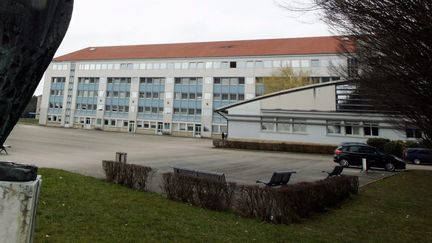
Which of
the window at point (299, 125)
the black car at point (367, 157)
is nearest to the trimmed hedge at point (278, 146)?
the window at point (299, 125)

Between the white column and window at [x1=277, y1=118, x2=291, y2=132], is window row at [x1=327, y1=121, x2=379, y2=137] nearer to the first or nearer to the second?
window at [x1=277, y1=118, x2=291, y2=132]

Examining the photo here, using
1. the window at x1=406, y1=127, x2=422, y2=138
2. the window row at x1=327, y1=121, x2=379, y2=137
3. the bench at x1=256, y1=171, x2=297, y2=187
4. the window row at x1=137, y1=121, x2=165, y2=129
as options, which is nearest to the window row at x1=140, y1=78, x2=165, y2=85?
the window row at x1=137, y1=121, x2=165, y2=129

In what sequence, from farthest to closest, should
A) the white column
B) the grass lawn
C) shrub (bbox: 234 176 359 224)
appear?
the white column < shrub (bbox: 234 176 359 224) < the grass lawn

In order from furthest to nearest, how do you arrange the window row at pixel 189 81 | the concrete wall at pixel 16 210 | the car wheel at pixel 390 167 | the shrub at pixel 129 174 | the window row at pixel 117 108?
the window row at pixel 117 108
the window row at pixel 189 81
the car wheel at pixel 390 167
the shrub at pixel 129 174
the concrete wall at pixel 16 210

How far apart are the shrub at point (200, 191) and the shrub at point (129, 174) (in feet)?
4.18

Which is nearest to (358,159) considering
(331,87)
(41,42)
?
(331,87)

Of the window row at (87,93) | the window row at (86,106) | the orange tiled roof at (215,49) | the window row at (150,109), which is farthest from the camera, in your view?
the window row at (87,93)

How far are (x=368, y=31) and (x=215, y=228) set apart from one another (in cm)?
482

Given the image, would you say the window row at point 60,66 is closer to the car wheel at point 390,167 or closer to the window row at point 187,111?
the window row at point 187,111

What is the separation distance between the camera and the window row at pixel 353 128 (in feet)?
115

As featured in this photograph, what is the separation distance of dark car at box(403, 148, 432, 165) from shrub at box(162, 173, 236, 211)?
2614cm

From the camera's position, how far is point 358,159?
22.6m

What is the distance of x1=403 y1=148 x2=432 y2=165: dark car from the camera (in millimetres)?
28094

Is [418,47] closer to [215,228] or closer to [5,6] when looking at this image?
[215,228]
